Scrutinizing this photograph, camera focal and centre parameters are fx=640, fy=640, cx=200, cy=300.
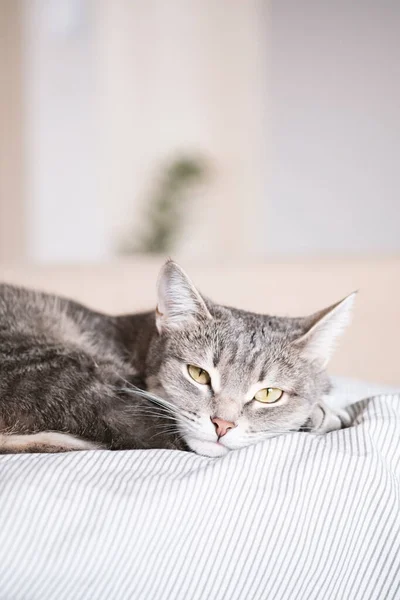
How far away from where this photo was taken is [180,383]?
1393mm

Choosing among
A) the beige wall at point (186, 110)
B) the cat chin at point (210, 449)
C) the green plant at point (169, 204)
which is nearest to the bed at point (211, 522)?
the cat chin at point (210, 449)

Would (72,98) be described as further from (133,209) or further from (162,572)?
(162,572)

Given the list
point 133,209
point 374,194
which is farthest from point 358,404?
point 133,209

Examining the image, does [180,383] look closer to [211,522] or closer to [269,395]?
[269,395]

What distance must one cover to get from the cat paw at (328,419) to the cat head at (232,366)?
0.07 ft

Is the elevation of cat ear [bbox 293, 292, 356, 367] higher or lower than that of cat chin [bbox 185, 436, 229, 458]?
higher

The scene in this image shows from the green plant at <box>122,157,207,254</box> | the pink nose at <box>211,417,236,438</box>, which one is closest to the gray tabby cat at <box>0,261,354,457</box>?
the pink nose at <box>211,417,236,438</box>

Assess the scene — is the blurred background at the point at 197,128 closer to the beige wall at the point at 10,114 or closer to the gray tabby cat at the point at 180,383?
the beige wall at the point at 10,114

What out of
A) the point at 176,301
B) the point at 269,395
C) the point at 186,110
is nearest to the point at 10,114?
the point at 186,110

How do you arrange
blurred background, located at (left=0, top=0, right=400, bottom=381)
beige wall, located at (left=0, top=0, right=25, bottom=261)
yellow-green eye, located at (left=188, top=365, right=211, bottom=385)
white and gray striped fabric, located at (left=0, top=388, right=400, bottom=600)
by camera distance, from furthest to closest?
1. beige wall, located at (left=0, top=0, right=25, bottom=261)
2. blurred background, located at (left=0, top=0, right=400, bottom=381)
3. yellow-green eye, located at (left=188, top=365, right=211, bottom=385)
4. white and gray striped fabric, located at (left=0, top=388, right=400, bottom=600)

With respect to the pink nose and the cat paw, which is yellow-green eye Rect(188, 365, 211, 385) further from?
the cat paw

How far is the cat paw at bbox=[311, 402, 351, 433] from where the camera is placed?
1345 millimetres

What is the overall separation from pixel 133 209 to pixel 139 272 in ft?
10.3

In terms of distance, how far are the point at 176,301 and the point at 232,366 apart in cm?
24
